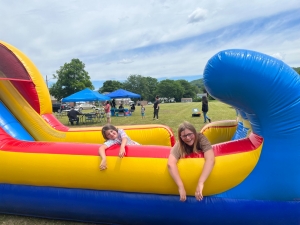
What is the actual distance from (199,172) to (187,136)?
1.02 ft

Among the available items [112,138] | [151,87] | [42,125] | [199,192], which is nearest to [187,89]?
[151,87]

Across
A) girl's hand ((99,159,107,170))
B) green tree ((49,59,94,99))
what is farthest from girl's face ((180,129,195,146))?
green tree ((49,59,94,99))

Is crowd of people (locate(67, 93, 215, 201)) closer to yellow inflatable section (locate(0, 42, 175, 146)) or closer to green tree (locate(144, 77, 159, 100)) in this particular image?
yellow inflatable section (locate(0, 42, 175, 146))

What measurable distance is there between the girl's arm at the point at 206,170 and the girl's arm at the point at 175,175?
4.4 inches

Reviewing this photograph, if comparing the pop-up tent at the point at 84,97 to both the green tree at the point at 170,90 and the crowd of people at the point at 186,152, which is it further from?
the green tree at the point at 170,90

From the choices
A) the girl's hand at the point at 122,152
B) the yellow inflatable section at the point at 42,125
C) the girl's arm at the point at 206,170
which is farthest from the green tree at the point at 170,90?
the girl's arm at the point at 206,170

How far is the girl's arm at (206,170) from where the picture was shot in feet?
6.63

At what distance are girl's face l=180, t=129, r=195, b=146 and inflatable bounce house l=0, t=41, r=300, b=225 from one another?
157 millimetres

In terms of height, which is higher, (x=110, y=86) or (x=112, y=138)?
(x=110, y=86)

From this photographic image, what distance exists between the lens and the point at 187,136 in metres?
2.17

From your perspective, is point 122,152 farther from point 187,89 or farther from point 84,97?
point 187,89

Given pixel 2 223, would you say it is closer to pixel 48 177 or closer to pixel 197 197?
pixel 48 177

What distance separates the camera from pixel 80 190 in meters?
2.44

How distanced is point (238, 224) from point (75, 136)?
8.45 feet
